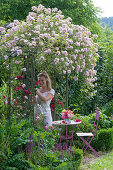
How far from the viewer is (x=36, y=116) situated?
5523 mm

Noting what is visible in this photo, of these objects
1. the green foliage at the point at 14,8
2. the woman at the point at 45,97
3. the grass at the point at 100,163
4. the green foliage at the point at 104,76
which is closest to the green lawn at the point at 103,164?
the grass at the point at 100,163

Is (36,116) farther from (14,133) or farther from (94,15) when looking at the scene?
(94,15)

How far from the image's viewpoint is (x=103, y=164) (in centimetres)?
534

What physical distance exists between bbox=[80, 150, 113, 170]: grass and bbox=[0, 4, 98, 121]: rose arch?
1.50 meters

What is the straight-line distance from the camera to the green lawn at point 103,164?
5120 millimetres

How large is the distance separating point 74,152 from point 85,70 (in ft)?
9.31

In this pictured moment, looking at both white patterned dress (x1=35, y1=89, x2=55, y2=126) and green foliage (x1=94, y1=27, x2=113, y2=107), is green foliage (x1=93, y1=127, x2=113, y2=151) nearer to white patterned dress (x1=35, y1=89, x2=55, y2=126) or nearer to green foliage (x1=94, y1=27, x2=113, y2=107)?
white patterned dress (x1=35, y1=89, x2=55, y2=126)

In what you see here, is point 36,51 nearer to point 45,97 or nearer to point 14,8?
point 45,97

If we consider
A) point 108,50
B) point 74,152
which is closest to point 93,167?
point 74,152

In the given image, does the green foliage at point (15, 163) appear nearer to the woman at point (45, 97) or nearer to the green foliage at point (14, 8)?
the woman at point (45, 97)

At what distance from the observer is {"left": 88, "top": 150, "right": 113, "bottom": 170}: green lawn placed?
512cm

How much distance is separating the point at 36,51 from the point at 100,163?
2446 millimetres

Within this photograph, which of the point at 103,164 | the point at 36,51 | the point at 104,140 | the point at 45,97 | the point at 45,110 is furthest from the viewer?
the point at 104,140

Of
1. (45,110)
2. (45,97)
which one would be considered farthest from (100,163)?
(45,97)
